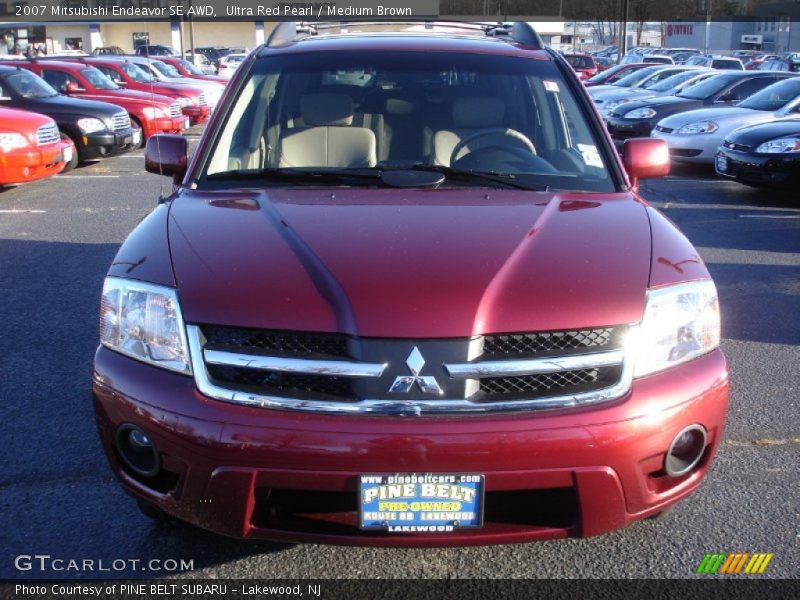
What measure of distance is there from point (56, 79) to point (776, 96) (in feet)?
40.3

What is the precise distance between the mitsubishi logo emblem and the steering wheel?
165cm

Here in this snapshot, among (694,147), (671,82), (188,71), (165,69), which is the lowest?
(694,147)

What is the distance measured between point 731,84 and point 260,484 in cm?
1503

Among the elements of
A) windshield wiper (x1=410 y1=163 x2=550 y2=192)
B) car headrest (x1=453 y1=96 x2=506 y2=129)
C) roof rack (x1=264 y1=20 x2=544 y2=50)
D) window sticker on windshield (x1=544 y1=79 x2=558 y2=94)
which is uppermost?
roof rack (x1=264 y1=20 x2=544 y2=50)

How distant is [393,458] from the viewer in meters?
2.33

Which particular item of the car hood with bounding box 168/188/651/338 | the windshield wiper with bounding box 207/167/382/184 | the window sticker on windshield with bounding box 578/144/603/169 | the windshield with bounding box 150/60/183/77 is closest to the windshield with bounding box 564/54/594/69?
the windshield with bounding box 150/60/183/77

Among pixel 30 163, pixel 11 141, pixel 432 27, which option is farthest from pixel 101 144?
pixel 432 27

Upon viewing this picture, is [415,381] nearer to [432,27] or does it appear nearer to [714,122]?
[432,27]

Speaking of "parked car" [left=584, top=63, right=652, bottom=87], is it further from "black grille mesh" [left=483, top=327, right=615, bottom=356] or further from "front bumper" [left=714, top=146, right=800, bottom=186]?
"black grille mesh" [left=483, top=327, right=615, bottom=356]

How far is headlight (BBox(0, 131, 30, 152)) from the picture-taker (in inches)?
392

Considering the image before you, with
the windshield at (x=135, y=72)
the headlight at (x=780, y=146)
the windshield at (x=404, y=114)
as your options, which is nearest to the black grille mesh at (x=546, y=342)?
the windshield at (x=404, y=114)

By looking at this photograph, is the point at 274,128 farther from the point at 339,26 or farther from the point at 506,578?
the point at 506,578

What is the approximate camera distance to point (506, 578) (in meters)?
2.83

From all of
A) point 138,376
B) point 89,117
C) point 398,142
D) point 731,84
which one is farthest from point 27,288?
point 731,84
